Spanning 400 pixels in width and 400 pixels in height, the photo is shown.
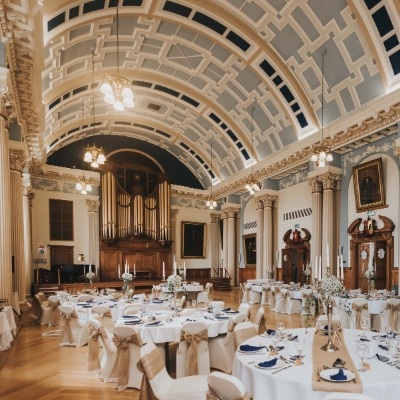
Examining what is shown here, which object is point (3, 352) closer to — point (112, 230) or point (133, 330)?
point (133, 330)

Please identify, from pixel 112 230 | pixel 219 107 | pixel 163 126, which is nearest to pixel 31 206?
pixel 112 230

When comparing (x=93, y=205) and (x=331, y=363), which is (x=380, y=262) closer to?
(x=331, y=363)

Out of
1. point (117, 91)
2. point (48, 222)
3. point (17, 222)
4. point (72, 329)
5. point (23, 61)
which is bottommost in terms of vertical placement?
point (72, 329)

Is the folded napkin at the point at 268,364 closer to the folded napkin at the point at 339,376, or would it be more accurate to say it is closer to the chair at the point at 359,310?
the folded napkin at the point at 339,376

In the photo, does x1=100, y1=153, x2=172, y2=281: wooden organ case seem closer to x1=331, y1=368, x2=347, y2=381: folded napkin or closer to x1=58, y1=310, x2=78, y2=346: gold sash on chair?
x1=58, y1=310, x2=78, y2=346: gold sash on chair

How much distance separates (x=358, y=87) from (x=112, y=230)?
11.8 m

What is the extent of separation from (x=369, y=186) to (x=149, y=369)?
958cm


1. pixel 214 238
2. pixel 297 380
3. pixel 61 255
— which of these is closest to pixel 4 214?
pixel 297 380

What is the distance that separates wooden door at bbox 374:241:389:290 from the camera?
32.7ft

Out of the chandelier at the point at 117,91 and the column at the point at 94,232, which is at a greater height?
the chandelier at the point at 117,91

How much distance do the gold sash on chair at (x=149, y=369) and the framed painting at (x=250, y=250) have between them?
1401 centimetres

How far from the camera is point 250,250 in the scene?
17328 mm

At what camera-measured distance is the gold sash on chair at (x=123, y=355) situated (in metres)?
4.38

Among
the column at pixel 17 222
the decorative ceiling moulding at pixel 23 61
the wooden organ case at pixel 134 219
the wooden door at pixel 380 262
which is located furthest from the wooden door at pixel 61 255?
the wooden door at pixel 380 262
